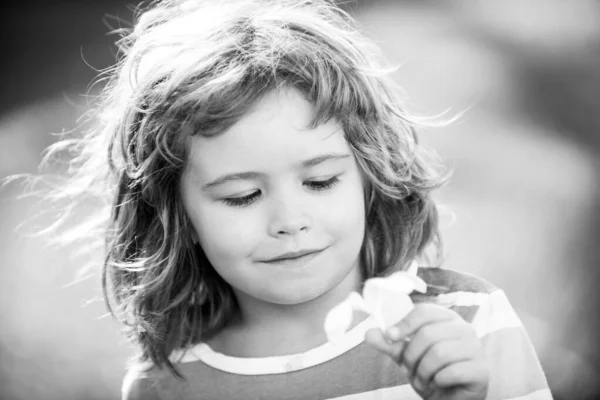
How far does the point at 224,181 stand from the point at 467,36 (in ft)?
3.84

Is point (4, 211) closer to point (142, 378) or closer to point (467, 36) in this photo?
point (142, 378)

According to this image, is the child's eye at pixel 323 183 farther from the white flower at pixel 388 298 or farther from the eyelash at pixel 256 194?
the white flower at pixel 388 298

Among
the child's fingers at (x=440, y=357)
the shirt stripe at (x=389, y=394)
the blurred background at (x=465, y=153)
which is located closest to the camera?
the child's fingers at (x=440, y=357)

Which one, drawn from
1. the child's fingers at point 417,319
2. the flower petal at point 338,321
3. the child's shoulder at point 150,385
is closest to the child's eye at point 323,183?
the flower petal at point 338,321

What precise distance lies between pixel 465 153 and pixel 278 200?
3.42ft

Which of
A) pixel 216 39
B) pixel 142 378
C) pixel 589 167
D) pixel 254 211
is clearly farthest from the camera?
pixel 589 167

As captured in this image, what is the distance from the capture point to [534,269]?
1659 millimetres

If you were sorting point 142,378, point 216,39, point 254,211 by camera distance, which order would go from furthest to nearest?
1. point 142,378
2. point 216,39
3. point 254,211

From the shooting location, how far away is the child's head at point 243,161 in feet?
3.10

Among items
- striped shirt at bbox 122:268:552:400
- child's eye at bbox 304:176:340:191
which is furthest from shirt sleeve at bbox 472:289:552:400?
child's eye at bbox 304:176:340:191

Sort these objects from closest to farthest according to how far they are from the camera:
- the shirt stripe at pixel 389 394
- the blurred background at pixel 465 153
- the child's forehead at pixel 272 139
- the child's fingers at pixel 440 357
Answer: the child's fingers at pixel 440 357 < the child's forehead at pixel 272 139 < the shirt stripe at pixel 389 394 < the blurred background at pixel 465 153

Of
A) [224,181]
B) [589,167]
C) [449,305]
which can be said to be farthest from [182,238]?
[589,167]

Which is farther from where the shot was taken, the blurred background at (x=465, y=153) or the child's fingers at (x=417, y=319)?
the blurred background at (x=465, y=153)

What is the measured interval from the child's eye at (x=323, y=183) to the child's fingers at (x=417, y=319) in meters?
0.25
